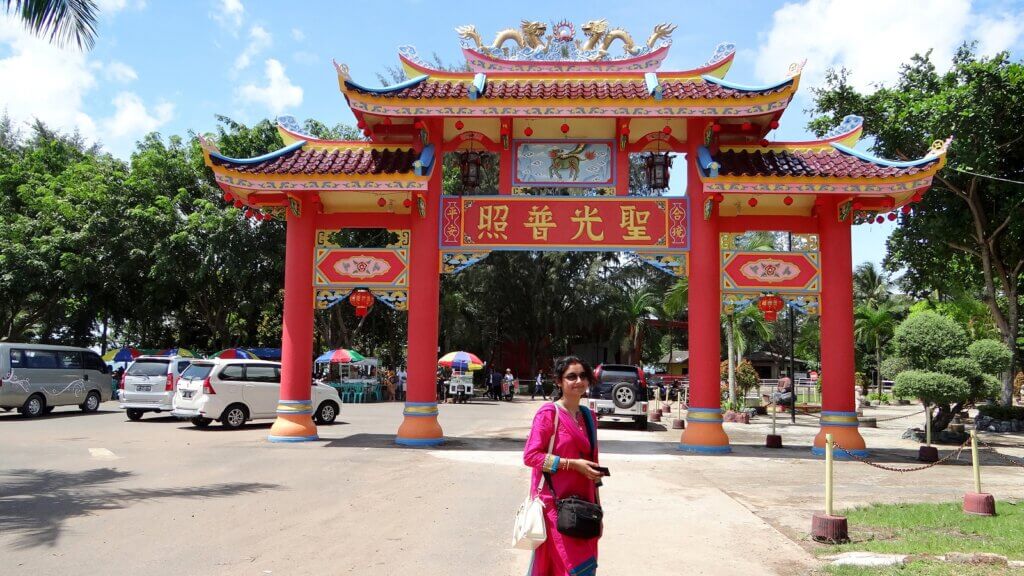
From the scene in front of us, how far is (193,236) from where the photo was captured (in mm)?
28062

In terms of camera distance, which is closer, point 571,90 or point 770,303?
point 770,303

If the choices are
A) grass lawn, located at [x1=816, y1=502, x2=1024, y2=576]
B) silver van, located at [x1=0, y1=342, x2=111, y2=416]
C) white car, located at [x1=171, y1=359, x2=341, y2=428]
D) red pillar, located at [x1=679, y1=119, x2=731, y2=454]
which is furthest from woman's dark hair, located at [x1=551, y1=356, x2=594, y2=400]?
silver van, located at [x1=0, y1=342, x2=111, y2=416]

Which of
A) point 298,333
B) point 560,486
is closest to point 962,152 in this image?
point 298,333

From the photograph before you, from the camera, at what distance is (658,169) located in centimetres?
1393

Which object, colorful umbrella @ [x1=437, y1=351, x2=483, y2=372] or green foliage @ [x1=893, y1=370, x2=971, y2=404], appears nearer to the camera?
green foliage @ [x1=893, y1=370, x2=971, y2=404]

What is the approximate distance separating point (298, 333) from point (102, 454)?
12.3 ft

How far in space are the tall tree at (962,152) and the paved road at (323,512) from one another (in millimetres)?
12607

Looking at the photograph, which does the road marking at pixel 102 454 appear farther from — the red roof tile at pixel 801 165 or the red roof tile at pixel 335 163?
the red roof tile at pixel 801 165

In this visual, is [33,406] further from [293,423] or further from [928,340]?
[928,340]

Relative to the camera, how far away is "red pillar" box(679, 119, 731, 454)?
42.1ft

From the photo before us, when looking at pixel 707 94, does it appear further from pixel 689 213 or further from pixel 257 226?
pixel 257 226

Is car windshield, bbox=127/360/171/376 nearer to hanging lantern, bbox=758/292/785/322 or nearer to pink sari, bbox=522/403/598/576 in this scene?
hanging lantern, bbox=758/292/785/322

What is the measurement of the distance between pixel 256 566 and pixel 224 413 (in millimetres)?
11630

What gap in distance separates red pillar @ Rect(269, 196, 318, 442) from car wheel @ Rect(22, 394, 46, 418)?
9.20 m
